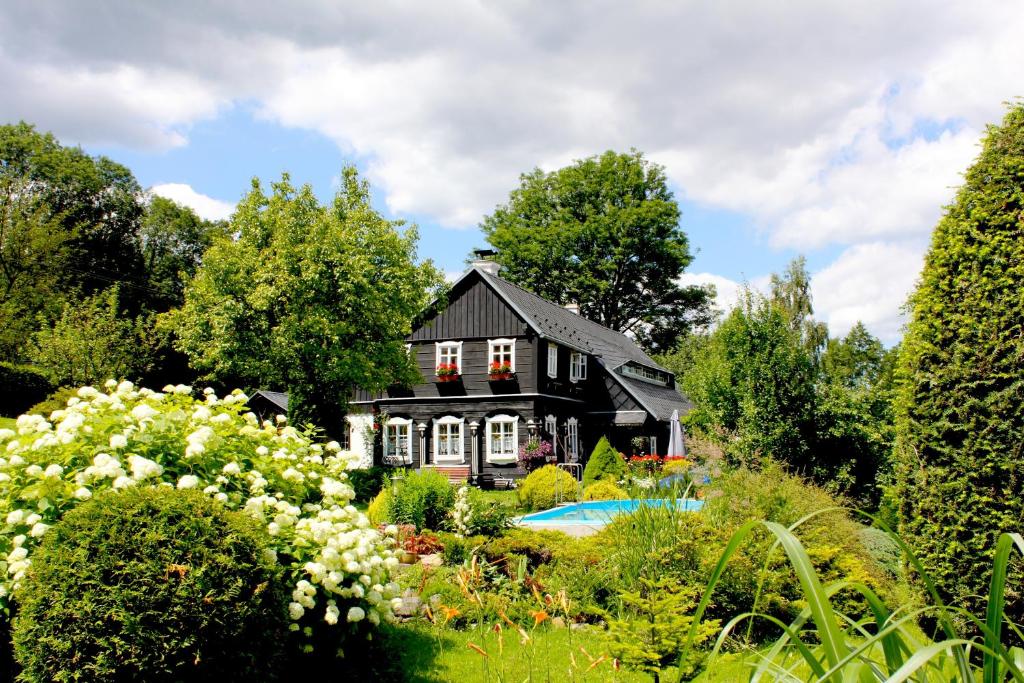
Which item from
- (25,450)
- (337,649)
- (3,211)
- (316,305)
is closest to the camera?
(337,649)

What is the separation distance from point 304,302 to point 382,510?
33.2 ft

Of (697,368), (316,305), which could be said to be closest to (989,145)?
(697,368)

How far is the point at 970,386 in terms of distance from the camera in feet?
17.7

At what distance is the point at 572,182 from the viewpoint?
44312 millimetres

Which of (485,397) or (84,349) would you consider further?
(485,397)

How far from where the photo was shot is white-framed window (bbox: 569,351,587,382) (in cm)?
3048

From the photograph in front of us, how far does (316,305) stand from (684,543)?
50.4 ft

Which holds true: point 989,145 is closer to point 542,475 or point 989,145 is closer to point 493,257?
point 542,475

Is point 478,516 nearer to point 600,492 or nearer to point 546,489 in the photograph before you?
point 600,492

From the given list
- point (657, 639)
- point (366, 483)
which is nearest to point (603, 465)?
point (366, 483)

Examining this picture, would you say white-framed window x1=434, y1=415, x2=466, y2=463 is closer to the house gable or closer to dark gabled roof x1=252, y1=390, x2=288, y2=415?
the house gable

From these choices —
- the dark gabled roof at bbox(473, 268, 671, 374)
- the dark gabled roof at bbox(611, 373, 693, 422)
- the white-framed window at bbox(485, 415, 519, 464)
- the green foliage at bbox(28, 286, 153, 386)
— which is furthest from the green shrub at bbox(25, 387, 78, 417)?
the dark gabled roof at bbox(611, 373, 693, 422)

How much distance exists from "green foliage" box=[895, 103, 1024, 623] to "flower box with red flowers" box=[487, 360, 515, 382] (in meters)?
21.1

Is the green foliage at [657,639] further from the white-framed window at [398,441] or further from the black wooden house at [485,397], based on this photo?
the white-framed window at [398,441]
